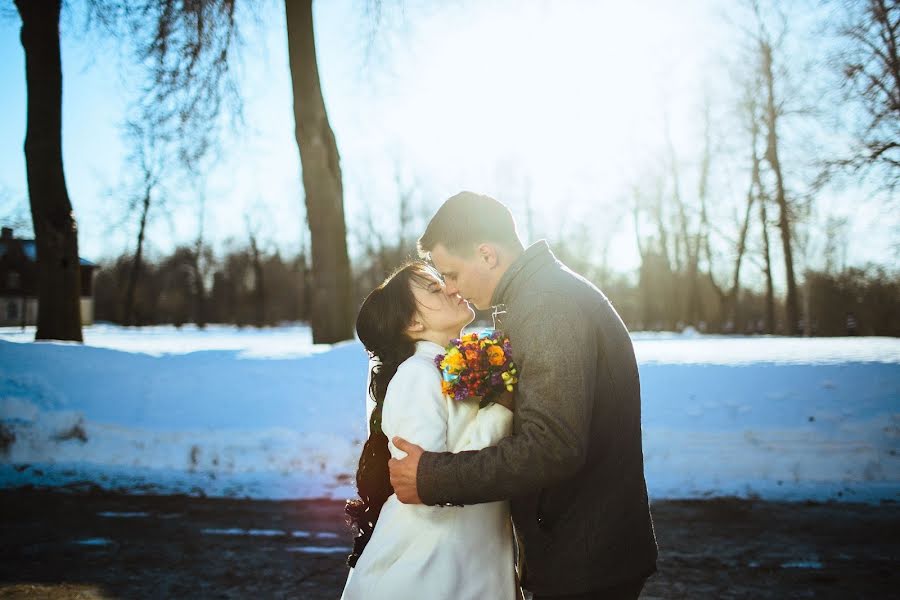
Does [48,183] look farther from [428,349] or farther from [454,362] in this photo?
[454,362]

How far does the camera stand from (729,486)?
23.1 ft

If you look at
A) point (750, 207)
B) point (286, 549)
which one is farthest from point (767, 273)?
point (286, 549)

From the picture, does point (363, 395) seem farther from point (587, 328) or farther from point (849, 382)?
point (587, 328)

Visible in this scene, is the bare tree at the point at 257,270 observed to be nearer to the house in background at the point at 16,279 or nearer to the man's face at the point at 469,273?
the house in background at the point at 16,279

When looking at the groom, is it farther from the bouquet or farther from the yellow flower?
the yellow flower

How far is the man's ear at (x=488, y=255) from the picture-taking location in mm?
2682

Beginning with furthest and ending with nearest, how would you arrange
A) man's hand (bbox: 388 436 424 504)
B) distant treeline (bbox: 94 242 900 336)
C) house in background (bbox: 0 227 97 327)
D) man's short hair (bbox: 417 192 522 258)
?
house in background (bbox: 0 227 97 327), distant treeline (bbox: 94 242 900 336), man's short hair (bbox: 417 192 522 258), man's hand (bbox: 388 436 424 504)

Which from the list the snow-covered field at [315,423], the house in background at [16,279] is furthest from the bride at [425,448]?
the house in background at [16,279]

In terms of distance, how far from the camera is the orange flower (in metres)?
2.42

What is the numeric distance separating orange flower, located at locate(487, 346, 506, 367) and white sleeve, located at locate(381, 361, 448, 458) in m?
0.23

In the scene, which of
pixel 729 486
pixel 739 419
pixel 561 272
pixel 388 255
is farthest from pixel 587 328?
pixel 388 255

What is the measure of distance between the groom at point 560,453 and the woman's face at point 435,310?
26 centimetres

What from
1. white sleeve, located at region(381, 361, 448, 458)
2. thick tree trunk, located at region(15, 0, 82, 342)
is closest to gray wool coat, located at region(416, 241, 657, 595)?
white sleeve, located at region(381, 361, 448, 458)

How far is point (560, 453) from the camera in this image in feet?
7.22
